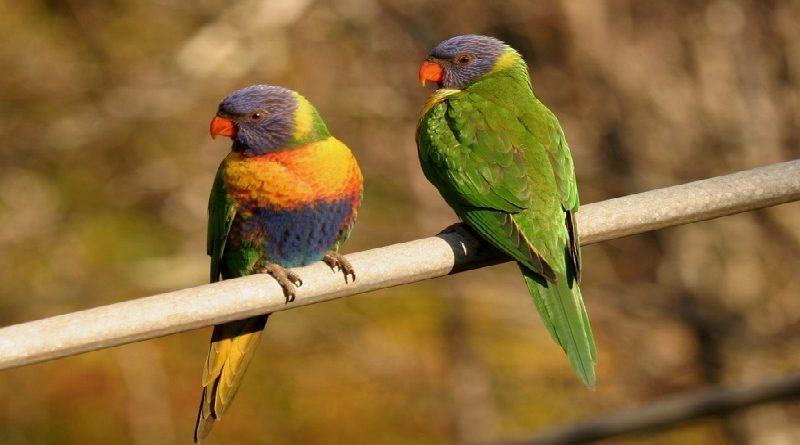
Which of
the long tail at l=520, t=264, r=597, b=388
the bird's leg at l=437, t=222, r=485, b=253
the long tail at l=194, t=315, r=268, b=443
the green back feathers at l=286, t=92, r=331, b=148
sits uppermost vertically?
the green back feathers at l=286, t=92, r=331, b=148

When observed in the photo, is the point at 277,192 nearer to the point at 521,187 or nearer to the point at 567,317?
the point at 521,187

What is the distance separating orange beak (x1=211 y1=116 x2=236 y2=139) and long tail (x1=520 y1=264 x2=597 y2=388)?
1035 mm

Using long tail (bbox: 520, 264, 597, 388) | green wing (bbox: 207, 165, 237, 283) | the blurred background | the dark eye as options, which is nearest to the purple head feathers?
the dark eye

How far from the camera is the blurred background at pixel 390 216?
5188mm

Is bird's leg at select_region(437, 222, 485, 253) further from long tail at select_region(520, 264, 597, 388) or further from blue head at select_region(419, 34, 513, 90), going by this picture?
blue head at select_region(419, 34, 513, 90)

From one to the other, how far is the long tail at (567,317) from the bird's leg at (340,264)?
0.52 metres

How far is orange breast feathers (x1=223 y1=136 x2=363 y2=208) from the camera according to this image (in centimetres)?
336

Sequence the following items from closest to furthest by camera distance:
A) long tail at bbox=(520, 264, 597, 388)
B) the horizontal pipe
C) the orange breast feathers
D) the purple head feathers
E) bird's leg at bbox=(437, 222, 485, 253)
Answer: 1. the horizontal pipe
2. long tail at bbox=(520, 264, 597, 388)
3. bird's leg at bbox=(437, 222, 485, 253)
4. the orange breast feathers
5. the purple head feathers

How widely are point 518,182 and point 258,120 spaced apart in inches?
33.0

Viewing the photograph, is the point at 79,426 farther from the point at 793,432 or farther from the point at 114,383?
the point at 793,432

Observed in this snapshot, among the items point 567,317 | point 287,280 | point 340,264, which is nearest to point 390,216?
point 567,317

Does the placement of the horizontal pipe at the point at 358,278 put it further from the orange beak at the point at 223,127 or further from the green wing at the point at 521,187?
the orange beak at the point at 223,127

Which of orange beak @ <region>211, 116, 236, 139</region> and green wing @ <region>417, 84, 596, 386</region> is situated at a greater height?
orange beak @ <region>211, 116, 236, 139</region>

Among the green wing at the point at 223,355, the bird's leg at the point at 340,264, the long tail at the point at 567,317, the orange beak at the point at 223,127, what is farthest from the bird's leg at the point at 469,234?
the orange beak at the point at 223,127
